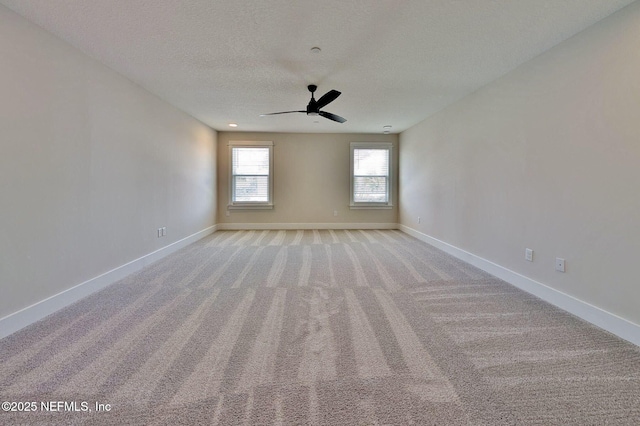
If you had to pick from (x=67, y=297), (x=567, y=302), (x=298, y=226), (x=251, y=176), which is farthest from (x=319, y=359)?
(x=251, y=176)

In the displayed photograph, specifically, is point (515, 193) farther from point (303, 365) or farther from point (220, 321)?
→ point (220, 321)

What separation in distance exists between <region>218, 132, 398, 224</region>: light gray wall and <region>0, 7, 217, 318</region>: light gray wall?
8.29 ft

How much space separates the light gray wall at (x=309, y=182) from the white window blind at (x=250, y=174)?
170 mm

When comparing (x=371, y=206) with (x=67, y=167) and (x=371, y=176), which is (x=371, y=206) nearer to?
(x=371, y=176)

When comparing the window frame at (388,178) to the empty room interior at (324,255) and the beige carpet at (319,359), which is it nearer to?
the empty room interior at (324,255)

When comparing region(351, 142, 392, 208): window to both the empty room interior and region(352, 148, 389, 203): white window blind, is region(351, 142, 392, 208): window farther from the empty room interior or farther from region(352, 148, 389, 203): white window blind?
the empty room interior

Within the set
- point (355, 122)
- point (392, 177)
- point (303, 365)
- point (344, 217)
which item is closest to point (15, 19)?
point (303, 365)

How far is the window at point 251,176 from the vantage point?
600 centimetres

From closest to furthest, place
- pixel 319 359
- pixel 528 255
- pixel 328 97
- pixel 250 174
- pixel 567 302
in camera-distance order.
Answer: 1. pixel 319 359
2. pixel 567 302
3. pixel 528 255
4. pixel 328 97
5. pixel 250 174

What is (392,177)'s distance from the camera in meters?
6.22

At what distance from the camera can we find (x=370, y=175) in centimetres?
624

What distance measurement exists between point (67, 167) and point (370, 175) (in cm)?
536

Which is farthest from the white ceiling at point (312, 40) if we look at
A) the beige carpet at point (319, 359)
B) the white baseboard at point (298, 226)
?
the white baseboard at point (298, 226)

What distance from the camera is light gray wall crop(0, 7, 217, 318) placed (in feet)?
5.91
